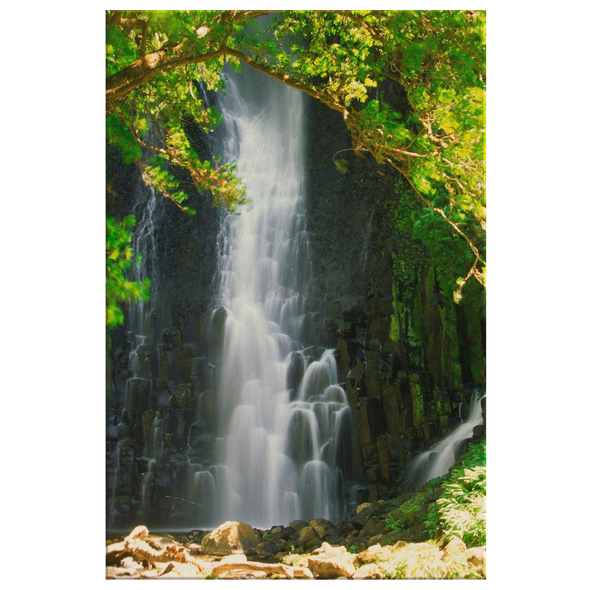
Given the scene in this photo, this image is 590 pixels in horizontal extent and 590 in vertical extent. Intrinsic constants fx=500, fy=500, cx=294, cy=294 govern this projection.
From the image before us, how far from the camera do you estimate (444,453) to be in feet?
19.4

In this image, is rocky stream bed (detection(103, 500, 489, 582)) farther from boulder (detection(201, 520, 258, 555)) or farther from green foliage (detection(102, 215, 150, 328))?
green foliage (detection(102, 215, 150, 328))

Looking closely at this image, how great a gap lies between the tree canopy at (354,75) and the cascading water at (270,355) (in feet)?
12.4

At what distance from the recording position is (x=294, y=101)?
9523mm

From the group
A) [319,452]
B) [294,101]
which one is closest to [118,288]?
[319,452]

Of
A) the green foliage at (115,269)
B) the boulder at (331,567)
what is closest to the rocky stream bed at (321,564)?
the boulder at (331,567)

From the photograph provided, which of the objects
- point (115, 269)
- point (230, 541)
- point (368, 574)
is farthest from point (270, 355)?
point (115, 269)

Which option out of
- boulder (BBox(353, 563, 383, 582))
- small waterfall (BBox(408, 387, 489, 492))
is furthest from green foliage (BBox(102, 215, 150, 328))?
small waterfall (BBox(408, 387, 489, 492))

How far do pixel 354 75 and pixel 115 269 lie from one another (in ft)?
8.00

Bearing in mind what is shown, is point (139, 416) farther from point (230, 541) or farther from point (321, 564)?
point (321, 564)

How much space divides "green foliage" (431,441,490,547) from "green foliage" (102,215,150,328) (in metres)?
2.78

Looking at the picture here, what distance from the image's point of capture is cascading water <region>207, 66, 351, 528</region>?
693 cm

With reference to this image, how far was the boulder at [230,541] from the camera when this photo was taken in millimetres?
4766

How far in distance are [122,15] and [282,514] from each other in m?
5.93
